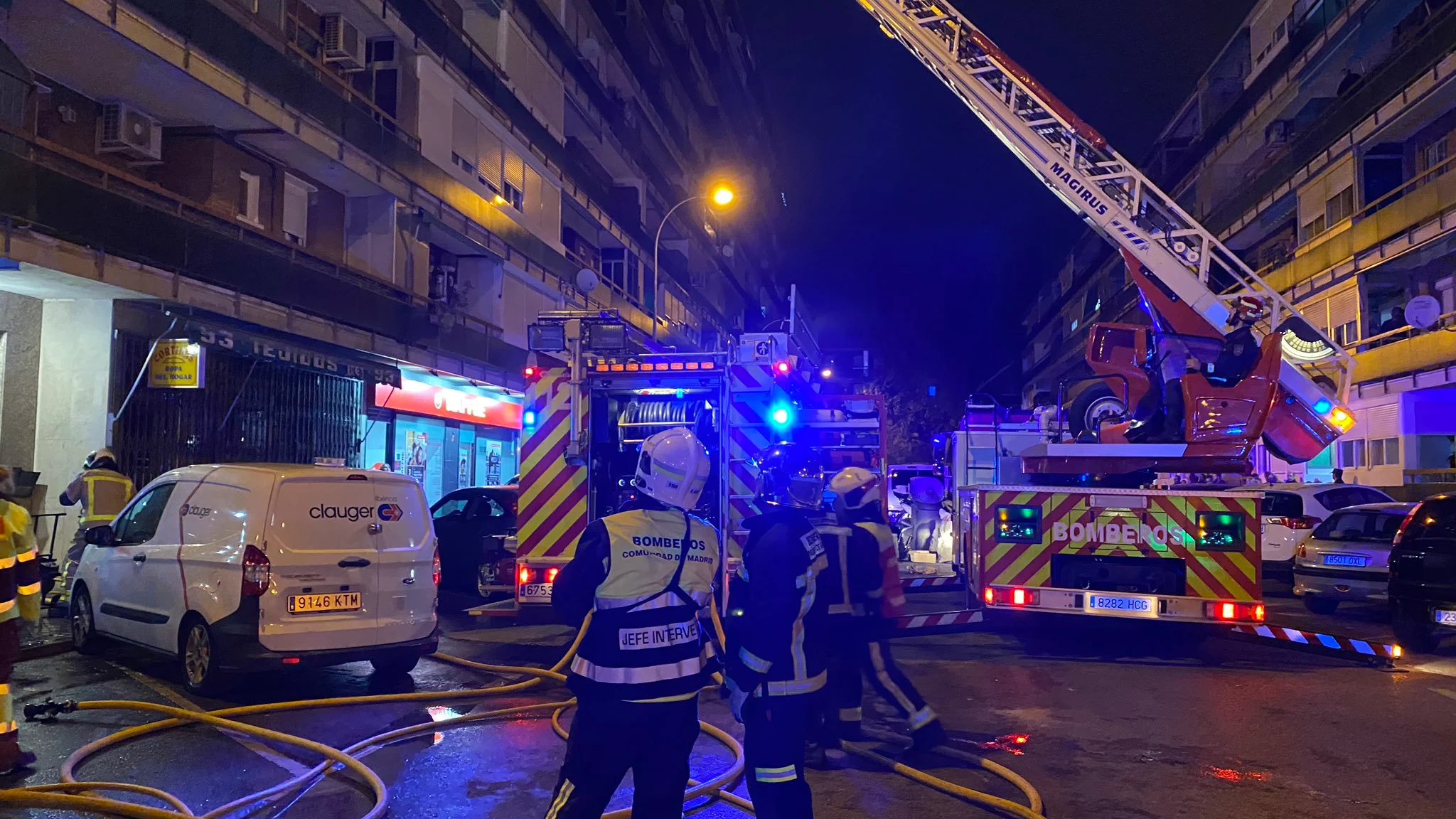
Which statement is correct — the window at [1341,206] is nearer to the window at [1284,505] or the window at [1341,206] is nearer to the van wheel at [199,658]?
the window at [1284,505]

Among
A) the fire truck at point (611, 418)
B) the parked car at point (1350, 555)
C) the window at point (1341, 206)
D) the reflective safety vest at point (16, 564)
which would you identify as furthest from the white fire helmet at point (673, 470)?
the window at point (1341, 206)

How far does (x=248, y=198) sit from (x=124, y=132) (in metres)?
2.55

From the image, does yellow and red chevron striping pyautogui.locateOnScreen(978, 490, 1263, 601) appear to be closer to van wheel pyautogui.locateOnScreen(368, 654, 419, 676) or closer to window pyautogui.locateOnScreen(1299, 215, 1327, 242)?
van wheel pyautogui.locateOnScreen(368, 654, 419, 676)

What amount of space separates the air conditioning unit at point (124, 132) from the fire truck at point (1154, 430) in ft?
36.0

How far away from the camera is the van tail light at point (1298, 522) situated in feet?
48.4

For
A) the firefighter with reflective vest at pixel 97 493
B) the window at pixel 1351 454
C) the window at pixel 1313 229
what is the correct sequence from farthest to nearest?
the window at pixel 1313 229, the window at pixel 1351 454, the firefighter with reflective vest at pixel 97 493

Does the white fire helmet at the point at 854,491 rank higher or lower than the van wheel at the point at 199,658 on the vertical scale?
higher

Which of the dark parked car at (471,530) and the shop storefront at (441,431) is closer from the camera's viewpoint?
the dark parked car at (471,530)

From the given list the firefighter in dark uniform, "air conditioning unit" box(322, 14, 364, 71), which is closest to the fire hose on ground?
the firefighter in dark uniform

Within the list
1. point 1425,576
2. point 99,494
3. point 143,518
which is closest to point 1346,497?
point 1425,576

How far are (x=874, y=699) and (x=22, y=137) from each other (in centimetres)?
989

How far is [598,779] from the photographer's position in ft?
11.4

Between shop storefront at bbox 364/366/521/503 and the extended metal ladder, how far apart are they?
10246mm

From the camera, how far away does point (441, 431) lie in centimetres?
2278
